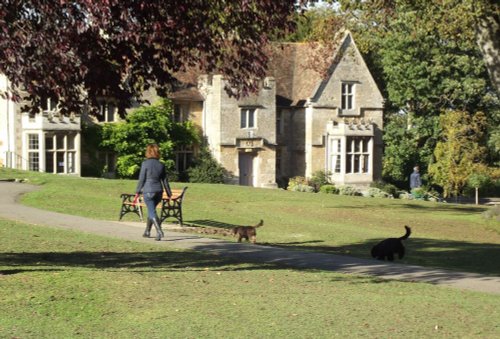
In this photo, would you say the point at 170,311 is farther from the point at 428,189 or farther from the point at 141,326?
the point at 428,189

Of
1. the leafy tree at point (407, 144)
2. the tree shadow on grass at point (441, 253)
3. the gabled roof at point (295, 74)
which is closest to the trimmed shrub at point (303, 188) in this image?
the gabled roof at point (295, 74)

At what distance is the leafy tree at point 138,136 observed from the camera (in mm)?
47562

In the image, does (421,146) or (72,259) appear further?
(421,146)

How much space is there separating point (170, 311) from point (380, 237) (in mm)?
14244

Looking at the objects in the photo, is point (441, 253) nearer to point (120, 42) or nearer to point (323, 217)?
point (323, 217)

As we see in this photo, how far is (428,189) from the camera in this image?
56969 millimetres

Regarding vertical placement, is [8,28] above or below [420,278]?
above

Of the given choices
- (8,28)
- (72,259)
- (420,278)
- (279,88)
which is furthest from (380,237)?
(279,88)

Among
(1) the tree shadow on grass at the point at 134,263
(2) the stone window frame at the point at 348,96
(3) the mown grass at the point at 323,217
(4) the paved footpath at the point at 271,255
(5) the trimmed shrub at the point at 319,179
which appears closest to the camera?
(1) the tree shadow on grass at the point at 134,263

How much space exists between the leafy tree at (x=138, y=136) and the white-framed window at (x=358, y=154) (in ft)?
41.7

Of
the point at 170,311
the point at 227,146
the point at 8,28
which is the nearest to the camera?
the point at 170,311

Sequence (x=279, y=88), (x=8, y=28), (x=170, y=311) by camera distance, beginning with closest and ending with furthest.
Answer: (x=170, y=311)
(x=8, y=28)
(x=279, y=88)

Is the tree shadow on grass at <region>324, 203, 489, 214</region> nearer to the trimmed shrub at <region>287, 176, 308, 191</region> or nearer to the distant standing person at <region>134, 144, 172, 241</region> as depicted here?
the trimmed shrub at <region>287, 176, 308, 191</region>

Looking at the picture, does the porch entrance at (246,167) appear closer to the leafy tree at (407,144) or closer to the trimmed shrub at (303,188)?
the trimmed shrub at (303,188)
